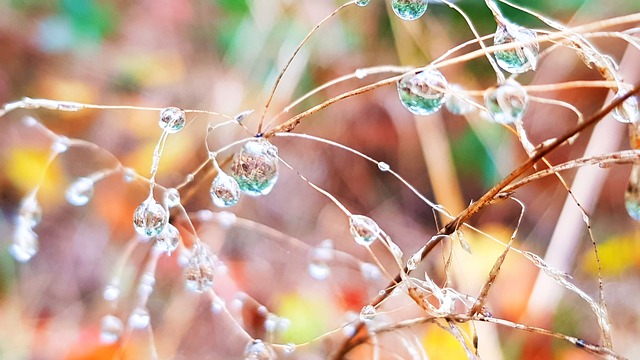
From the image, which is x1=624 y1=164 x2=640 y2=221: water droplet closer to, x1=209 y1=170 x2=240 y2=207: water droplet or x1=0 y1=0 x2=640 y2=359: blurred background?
x1=209 y1=170 x2=240 y2=207: water droplet

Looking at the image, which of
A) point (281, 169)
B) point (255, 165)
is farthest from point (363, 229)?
point (281, 169)

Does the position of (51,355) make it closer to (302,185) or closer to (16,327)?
(16,327)

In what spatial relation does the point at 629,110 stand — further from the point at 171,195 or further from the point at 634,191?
the point at 171,195

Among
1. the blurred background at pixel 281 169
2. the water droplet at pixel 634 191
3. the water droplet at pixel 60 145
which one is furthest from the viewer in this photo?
the blurred background at pixel 281 169

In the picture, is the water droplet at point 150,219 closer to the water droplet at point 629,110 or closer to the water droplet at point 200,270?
the water droplet at point 200,270

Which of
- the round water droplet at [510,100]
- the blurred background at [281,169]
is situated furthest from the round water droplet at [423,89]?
the blurred background at [281,169]

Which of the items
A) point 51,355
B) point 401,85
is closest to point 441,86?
point 401,85
